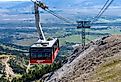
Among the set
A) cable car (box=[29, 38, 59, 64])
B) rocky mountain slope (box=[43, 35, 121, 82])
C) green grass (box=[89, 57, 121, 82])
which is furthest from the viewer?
cable car (box=[29, 38, 59, 64])

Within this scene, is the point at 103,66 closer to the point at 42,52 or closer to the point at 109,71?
the point at 109,71

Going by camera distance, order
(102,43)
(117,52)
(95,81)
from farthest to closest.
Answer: (102,43) → (117,52) → (95,81)

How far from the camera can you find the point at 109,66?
157 feet

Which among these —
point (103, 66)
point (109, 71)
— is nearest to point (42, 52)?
point (103, 66)

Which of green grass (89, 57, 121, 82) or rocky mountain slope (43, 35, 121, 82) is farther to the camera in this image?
rocky mountain slope (43, 35, 121, 82)

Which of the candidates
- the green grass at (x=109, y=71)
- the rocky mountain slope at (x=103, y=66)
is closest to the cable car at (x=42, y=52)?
the rocky mountain slope at (x=103, y=66)

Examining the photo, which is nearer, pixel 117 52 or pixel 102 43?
pixel 117 52

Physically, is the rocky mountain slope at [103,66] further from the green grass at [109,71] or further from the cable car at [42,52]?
the cable car at [42,52]

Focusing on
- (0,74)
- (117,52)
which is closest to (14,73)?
(0,74)

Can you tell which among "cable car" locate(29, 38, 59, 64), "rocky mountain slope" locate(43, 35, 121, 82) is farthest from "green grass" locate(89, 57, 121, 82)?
"cable car" locate(29, 38, 59, 64)

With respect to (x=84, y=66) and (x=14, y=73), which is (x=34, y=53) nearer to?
(x=84, y=66)

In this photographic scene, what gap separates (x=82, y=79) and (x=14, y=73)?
127924 mm

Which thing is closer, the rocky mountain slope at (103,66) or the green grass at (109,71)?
the green grass at (109,71)

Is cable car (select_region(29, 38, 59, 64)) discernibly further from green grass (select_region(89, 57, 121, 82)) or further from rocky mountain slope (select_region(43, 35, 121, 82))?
green grass (select_region(89, 57, 121, 82))
